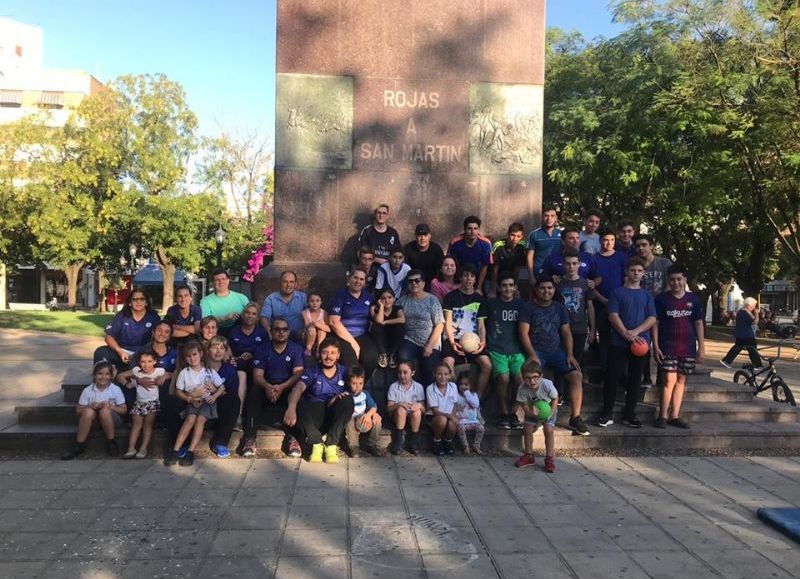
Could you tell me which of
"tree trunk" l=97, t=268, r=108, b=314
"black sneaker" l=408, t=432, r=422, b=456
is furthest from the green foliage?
"tree trunk" l=97, t=268, r=108, b=314

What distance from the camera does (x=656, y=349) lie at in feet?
24.6

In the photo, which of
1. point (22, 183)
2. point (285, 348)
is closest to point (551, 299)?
point (285, 348)

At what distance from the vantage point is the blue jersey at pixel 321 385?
6.82 meters

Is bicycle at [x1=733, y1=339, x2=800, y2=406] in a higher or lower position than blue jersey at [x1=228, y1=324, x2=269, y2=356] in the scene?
lower

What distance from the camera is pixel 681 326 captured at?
7.49 meters

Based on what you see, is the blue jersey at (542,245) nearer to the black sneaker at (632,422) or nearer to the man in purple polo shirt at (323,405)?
the black sneaker at (632,422)

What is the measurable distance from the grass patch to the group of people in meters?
18.2

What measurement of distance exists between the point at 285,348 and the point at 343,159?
3522 millimetres

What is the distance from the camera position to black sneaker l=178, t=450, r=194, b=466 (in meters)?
6.39

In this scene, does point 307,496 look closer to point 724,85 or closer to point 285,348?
point 285,348

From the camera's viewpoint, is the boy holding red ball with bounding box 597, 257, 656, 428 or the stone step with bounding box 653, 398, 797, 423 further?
the stone step with bounding box 653, 398, 797, 423

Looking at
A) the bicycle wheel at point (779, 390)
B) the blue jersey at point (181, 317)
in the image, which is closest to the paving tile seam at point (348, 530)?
the blue jersey at point (181, 317)

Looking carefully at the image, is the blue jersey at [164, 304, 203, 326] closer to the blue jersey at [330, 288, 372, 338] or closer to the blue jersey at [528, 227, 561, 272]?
the blue jersey at [330, 288, 372, 338]

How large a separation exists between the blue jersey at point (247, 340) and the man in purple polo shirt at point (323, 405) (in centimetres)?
78
